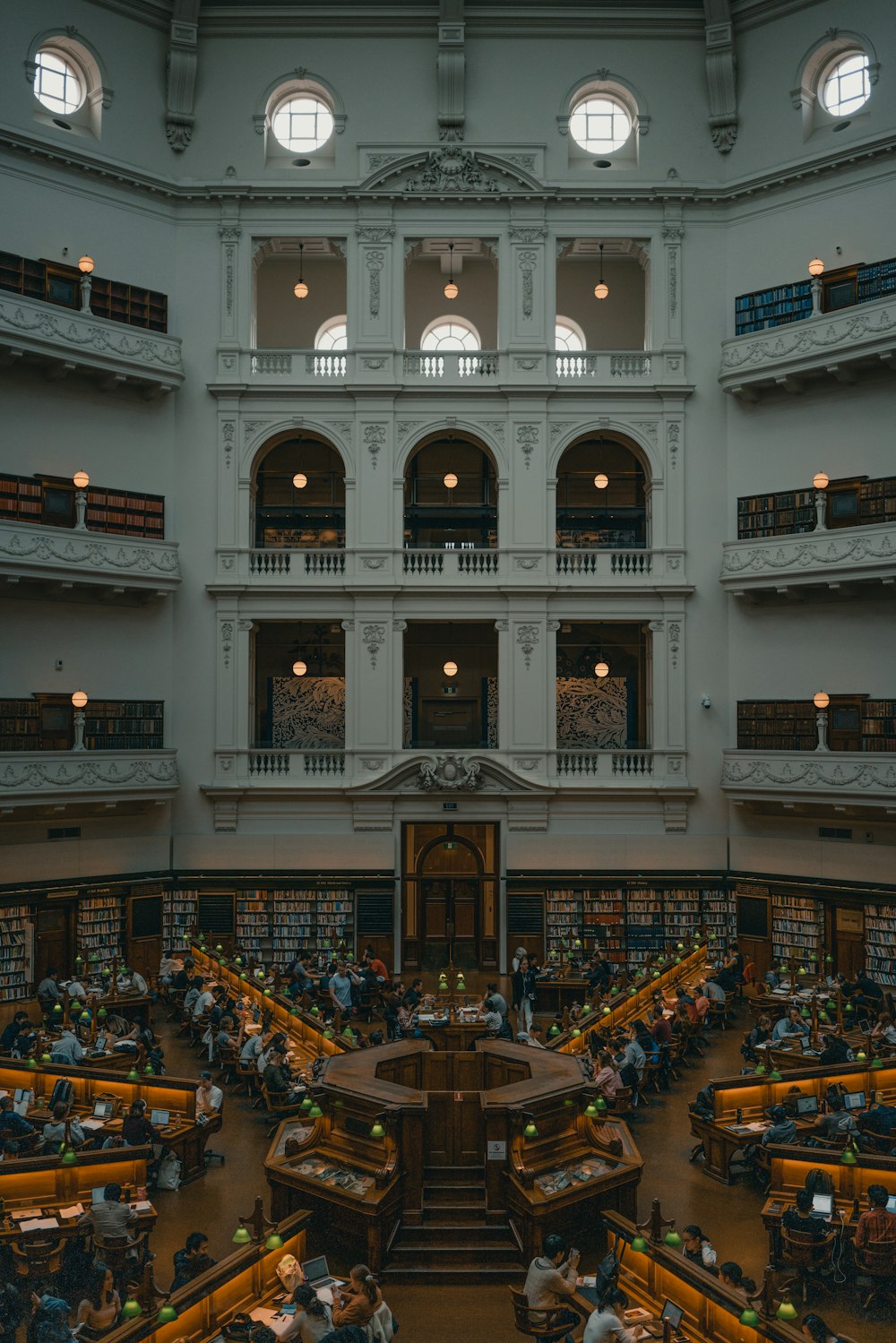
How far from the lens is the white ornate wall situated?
20000 mm

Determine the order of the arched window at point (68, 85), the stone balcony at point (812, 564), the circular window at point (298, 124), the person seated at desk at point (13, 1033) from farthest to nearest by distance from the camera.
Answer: the circular window at point (298, 124)
the arched window at point (68, 85)
the stone balcony at point (812, 564)
the person seated at desk at point (13, 1033)

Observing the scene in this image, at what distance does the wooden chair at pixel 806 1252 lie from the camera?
910 centimetres

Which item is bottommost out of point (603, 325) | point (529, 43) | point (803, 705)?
point (803, 705)

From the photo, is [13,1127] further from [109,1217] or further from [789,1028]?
[789,1028]

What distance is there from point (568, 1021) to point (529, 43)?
57.5 ft

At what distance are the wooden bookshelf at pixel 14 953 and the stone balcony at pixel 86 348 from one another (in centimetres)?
917

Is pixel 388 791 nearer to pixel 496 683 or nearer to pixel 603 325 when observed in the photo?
pixel 496 683

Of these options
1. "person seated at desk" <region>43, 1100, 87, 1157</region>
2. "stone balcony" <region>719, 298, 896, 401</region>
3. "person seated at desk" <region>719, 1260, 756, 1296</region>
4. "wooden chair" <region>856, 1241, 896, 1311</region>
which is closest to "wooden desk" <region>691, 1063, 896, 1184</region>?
"wooden chair" <region>856, 1241, 896, 1311</region>

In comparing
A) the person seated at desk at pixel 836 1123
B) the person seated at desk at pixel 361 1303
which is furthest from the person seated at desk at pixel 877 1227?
the person seated at desk at pixel 361 1303

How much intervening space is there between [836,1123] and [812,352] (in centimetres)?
1311

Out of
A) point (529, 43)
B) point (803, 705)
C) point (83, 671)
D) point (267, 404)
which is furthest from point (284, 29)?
point (803, 705)

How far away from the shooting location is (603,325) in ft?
78.1

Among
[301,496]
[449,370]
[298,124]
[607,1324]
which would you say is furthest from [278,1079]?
[298,124]

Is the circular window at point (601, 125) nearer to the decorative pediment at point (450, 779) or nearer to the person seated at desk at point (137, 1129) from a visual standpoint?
the decorative pediment at point (450, 779)
